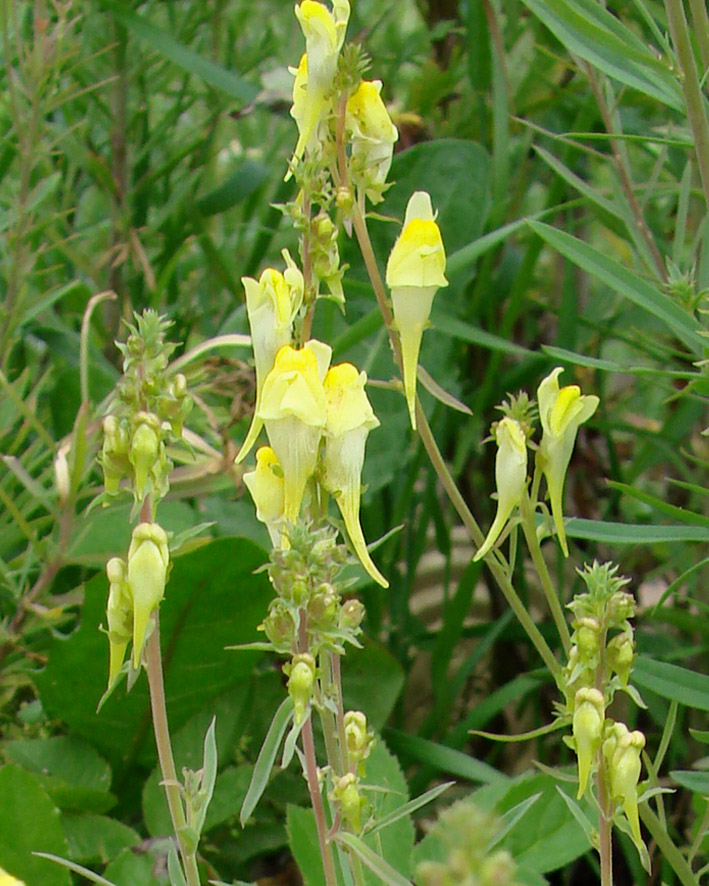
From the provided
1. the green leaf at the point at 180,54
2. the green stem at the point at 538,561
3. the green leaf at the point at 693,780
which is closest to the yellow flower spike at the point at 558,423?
the green stem at the point at 538,561

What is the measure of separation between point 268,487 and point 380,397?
0.49 metres

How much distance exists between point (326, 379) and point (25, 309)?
0.44 metres

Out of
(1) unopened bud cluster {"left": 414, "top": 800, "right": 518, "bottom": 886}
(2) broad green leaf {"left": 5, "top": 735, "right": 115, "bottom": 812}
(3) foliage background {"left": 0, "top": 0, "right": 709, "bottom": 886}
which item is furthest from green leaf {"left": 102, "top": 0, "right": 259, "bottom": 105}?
(1) unopened bud cluster {"left": 414, "top": 800, "right": 518, "bottom": 886}

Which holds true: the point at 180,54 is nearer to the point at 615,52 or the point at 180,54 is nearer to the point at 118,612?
the point at 615,52

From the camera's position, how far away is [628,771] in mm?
344

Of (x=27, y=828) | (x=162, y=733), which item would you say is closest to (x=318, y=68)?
(x=162, y=733)

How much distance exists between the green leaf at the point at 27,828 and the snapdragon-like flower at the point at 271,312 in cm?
24

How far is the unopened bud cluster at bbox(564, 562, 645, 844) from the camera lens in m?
0.34

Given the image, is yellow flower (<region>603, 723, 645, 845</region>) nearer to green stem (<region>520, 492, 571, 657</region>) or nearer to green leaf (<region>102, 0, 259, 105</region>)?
green stem (<region>520, 492, 571, 657</region>)

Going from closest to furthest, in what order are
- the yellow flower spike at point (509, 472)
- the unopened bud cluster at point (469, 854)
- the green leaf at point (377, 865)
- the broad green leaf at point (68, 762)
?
the unopened bud cluster at point (469, 854), the green leaf at point (377, 865), the yellow flower spike at point (509, 472), the broad green leaf at point (68, 762)

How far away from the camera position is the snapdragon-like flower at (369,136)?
432 mm

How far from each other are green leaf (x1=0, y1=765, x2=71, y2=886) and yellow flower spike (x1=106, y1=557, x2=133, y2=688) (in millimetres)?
203

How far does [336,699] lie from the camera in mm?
377

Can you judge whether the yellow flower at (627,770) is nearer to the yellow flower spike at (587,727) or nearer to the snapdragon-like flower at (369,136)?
the yellow flower spike at (587,727)
